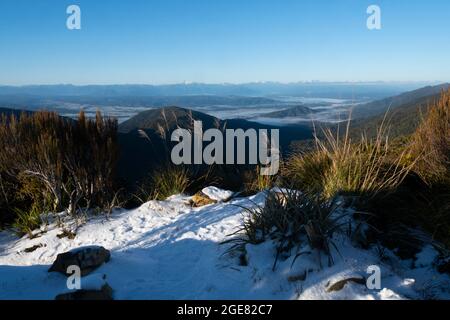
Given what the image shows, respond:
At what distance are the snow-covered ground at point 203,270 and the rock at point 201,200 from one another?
2.12ft

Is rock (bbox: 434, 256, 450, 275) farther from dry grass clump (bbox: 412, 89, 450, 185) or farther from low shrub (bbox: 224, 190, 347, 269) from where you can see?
dry grass clump (bbox: 412, 89, 450, 185)

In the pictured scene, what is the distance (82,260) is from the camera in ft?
13.4

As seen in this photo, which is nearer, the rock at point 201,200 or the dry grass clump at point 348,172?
the dry grass clump at point 348,172

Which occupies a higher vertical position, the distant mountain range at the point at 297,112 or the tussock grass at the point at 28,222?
the distant mountain range at the point at 297,112

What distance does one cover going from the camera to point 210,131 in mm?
7227

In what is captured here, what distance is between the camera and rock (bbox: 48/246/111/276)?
4.04 meters

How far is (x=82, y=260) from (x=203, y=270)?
137 centimetres

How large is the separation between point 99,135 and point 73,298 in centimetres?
380

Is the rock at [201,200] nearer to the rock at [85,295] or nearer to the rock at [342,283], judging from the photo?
the rock at [85,295]

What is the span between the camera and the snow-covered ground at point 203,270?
3252 millimetres

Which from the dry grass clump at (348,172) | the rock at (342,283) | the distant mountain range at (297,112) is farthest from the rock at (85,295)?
the distant mountain range at (297,112)

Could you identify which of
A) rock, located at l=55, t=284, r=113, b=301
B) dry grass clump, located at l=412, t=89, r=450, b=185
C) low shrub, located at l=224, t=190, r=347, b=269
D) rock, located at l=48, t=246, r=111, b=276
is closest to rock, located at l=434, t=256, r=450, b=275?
low shrub, located at l=224, t=190, r=347, b=269
